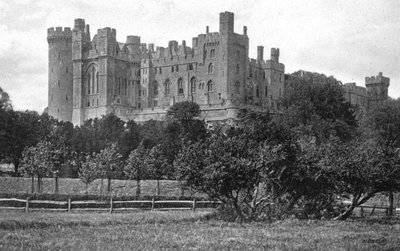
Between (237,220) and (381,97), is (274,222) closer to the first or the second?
(237,220)

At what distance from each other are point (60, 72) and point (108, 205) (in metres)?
84.6

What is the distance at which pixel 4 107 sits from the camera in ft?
222

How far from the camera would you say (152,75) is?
113375 mm

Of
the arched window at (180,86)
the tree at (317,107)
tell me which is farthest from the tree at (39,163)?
the arched window at (180,86)

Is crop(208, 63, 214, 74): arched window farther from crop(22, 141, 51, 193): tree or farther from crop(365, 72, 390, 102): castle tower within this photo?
crop(22, 141, 51, 193): tree

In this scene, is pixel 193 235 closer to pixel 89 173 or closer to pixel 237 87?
pixel 89 173

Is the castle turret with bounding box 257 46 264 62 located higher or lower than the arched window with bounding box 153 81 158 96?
higher

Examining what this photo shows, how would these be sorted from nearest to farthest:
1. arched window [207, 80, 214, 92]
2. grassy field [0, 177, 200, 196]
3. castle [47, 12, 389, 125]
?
grassy field [0, 177, 200, 196], castle [47, 12, 389, 125], arched window [207, 80, 214, 92]

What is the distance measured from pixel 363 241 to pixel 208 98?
8355 cm

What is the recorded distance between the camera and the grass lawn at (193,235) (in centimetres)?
1886

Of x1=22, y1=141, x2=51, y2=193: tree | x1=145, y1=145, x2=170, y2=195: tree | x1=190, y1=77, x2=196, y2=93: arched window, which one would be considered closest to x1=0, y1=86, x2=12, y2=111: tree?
x1=22, y1=141, x2=51, y2=193: tree

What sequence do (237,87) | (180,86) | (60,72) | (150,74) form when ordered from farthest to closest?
(60,72) → (150,74) → (180,86) → (237,87)

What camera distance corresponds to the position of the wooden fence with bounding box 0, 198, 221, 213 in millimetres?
35844

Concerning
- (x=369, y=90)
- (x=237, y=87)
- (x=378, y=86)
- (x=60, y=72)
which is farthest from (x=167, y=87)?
(x=378, y=86)
